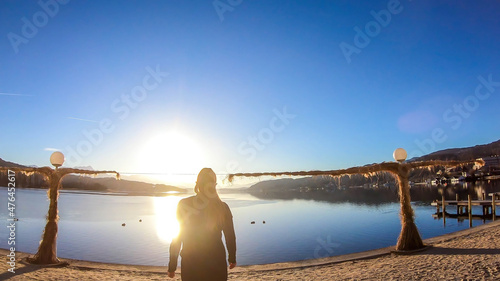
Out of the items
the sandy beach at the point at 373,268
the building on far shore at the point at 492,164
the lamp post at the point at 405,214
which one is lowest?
the sandy beach at the point at 373,268

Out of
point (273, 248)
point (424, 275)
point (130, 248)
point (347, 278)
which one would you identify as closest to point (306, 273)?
point (347, 278)

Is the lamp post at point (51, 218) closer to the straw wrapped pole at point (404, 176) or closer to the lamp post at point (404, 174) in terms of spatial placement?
the straw wrapped pole at point (404, 176)

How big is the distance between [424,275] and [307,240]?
26.3 m

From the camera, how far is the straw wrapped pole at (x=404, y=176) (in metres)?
9.88

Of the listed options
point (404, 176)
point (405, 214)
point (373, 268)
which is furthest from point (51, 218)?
point (404, 176)

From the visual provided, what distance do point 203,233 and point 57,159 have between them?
8304mm

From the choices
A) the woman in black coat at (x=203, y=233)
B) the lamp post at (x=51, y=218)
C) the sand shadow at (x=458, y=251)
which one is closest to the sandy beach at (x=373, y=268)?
the sand shadow at (x=458, y=251)

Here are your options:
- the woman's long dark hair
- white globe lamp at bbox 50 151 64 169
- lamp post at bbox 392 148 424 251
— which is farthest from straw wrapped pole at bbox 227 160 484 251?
white globe lamp at bbox 50 151 64 169

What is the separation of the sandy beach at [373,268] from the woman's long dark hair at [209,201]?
196 inches

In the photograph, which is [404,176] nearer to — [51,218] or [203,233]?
[203,233]

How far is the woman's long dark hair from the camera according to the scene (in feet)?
13.1

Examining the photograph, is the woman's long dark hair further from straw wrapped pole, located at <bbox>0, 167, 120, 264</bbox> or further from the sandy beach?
straw wrapped pole, located at <bbox>0, 167, 120, 264</bbox>

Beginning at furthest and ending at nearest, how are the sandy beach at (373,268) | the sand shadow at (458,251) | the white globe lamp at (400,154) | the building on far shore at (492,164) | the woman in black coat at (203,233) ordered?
1. the building on far shore at (492,164)
2. the white globe lamp at (400,154)
3. the sand shadow at (458,251)
4. the sandy beach at (373,268)
5. the woman in black coat at (203,233)

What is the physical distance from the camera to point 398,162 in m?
10.6
